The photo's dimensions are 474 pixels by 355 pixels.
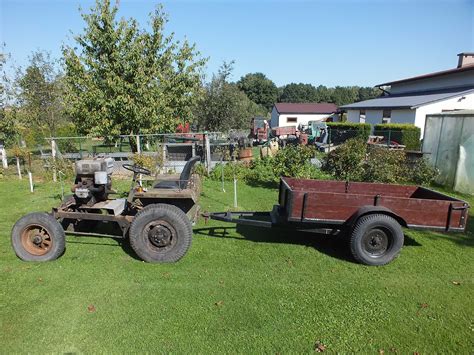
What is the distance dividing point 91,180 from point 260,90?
299 ft

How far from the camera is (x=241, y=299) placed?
13.1 ft

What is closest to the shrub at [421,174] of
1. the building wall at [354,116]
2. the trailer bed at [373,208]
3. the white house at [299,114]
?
the trailer bed at [373,208]

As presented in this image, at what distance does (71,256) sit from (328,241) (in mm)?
4211

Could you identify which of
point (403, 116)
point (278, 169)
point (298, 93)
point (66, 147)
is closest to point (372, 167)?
point (278, 169)

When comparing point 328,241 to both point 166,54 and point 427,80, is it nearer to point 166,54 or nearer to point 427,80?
point 166,54

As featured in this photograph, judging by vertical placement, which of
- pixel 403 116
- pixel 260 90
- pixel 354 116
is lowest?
pixel 403 116

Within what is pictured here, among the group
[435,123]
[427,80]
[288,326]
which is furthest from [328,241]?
[427,80]

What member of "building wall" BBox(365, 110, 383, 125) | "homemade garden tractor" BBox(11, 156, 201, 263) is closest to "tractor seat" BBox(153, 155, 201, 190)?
"homemade garden tractor" BBox(11, 156, 201, 263)

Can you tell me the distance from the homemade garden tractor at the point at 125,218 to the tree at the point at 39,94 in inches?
641

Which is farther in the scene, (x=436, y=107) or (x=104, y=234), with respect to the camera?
(x=436, y=107)

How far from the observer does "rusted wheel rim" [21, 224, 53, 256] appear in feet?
16.0

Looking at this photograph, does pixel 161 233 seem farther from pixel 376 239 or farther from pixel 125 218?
pixel 376 239

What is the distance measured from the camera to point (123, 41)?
12.2m

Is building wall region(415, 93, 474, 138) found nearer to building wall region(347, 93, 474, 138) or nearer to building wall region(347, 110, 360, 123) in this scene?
building wall region(347, 93, 474, 138)
